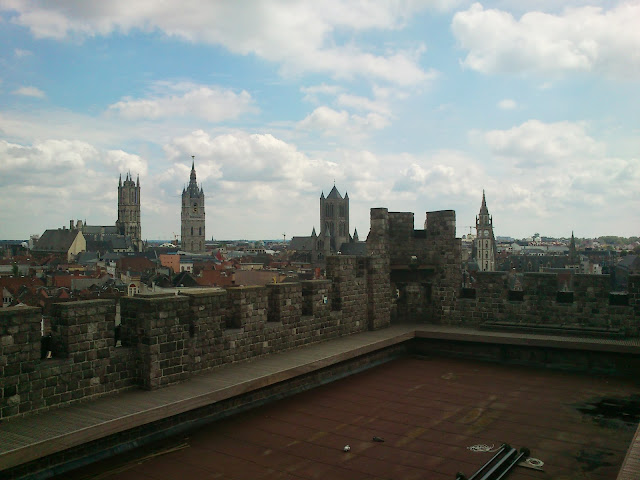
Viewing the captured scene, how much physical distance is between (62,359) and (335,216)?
437ft

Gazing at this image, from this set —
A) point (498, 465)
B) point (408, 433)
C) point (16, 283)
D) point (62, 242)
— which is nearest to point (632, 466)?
point (498, 465)

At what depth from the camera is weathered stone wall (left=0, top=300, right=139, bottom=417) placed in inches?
211

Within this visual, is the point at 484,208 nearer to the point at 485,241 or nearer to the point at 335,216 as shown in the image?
the point at 485,241

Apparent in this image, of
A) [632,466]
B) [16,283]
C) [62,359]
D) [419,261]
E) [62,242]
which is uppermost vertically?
[62,242]

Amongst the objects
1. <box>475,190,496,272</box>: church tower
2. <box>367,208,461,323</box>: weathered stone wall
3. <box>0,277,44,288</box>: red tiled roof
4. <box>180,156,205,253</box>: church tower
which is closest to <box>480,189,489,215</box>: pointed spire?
<box>475,190,496,272</box>: church tower

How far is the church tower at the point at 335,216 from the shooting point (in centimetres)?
13888

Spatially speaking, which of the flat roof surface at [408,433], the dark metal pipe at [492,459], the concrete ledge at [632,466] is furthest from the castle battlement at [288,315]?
the concrete ledge at [632,466]

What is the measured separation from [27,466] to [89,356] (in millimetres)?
1453

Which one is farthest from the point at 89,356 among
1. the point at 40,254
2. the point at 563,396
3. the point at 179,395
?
the point at 40,254

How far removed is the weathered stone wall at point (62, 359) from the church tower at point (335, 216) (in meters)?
131

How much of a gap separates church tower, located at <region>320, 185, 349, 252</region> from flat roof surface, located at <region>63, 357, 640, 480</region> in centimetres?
12924

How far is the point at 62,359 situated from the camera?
5.90 m

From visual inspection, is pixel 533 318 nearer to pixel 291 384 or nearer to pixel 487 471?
pixel 291 384

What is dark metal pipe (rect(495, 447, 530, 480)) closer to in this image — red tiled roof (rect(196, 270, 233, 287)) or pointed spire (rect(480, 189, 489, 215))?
red tiled roof (rect(196, 270, 233, 287))
